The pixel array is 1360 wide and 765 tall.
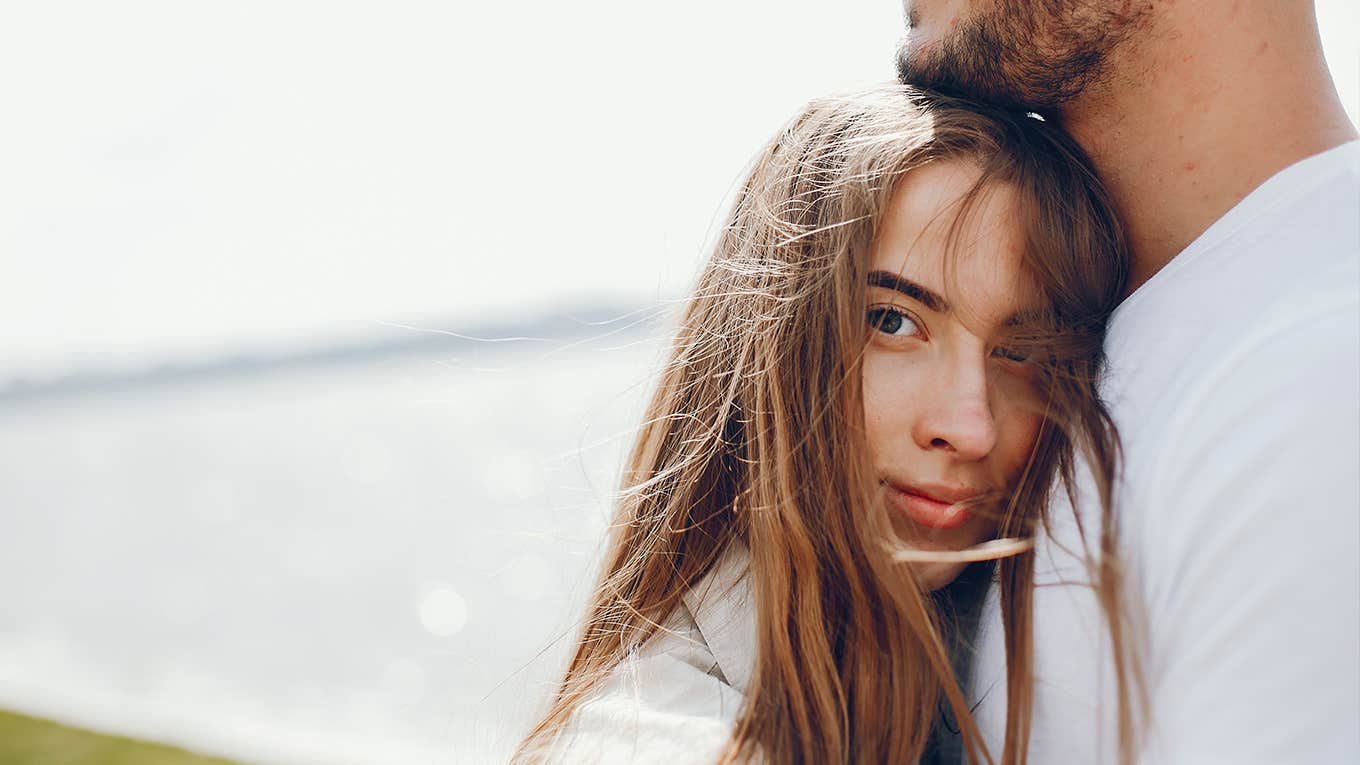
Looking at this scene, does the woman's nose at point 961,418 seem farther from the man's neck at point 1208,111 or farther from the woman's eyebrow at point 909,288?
the man's neck at point 1208,111

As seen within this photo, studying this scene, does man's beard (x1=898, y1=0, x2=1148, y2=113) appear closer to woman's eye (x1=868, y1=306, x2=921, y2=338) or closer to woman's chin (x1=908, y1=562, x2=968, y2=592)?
woman's eye (x1=868, y1=306, x2=921, y2=338)

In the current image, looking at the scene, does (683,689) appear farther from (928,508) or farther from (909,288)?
(909,288)

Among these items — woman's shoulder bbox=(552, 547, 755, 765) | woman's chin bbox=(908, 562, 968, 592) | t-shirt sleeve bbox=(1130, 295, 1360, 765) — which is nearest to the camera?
t-shirt sleeve bbox=(1130, 295, 1360, 765)

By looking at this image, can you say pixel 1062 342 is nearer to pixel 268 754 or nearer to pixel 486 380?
pixel 268 754

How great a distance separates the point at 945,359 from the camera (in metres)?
1.63

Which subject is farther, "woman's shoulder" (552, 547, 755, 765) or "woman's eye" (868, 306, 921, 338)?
"woman's eye" (868, 306, 921, 338)

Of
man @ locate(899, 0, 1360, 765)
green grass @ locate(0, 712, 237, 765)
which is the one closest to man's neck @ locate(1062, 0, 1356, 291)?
man @ locate(899, 0, 1360, 765)

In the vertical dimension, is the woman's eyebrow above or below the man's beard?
below

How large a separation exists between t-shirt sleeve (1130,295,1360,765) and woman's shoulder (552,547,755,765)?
1.94 feet

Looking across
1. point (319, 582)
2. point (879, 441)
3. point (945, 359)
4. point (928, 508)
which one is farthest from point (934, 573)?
point (319, 582)

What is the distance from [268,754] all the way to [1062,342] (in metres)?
4.26

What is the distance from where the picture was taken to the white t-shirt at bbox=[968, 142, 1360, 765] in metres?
1.17

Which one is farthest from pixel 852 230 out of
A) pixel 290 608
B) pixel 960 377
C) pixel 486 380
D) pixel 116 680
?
pixel 486 380

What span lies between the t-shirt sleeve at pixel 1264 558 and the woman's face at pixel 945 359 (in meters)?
0.34
